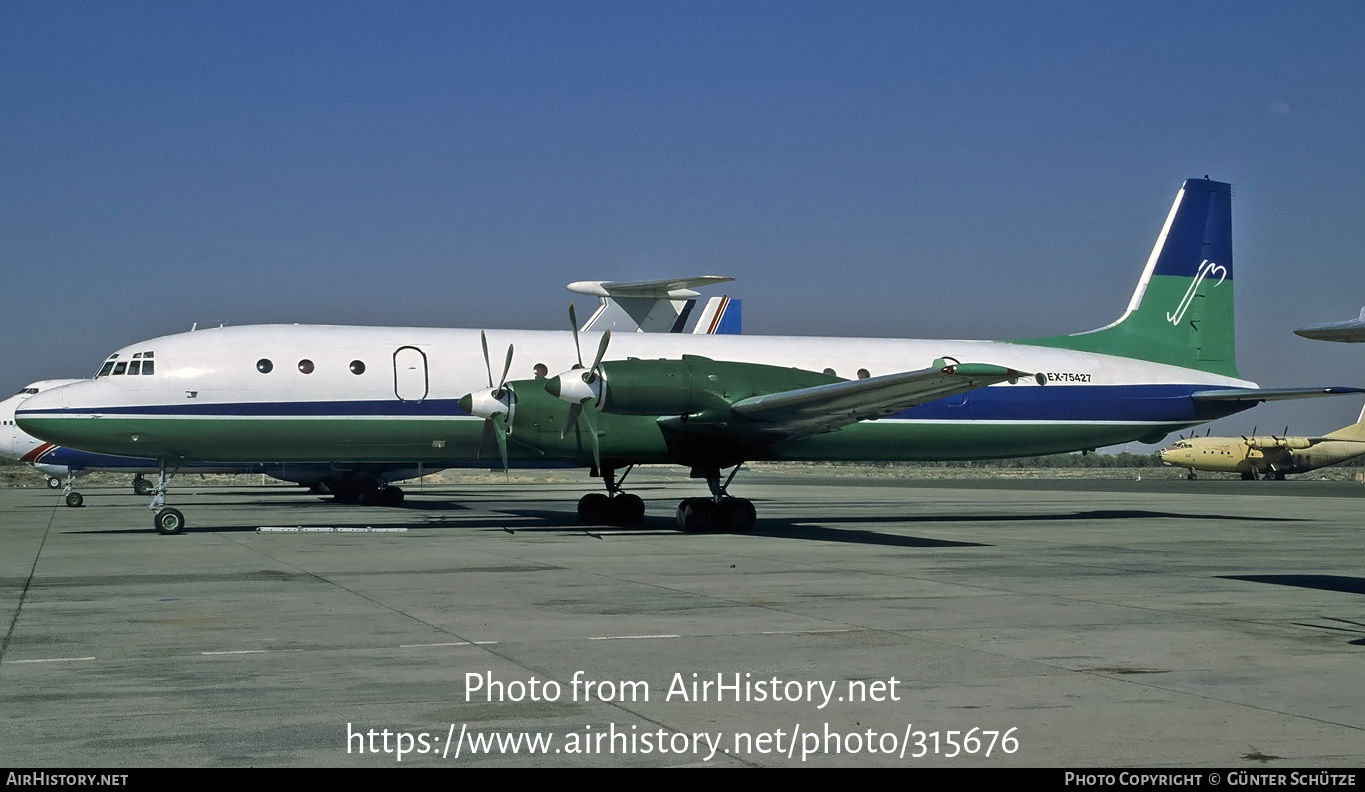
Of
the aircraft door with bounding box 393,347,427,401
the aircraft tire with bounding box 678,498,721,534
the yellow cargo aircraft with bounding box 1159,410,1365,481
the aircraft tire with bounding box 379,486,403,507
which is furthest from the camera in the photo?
the yellow cargo aircraft with bounding box 1159,410,1365,481

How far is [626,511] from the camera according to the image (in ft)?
83.3

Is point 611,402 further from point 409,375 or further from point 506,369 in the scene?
point 409,375

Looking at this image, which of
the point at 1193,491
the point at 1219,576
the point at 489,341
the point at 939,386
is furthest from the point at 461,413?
the point at 1193,491

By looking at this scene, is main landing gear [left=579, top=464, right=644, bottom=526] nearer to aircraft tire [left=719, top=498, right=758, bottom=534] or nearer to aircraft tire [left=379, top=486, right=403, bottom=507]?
aircraft tire [left=719, top=498, right=758, bottom=534]

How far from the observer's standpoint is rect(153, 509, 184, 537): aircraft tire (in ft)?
75.2

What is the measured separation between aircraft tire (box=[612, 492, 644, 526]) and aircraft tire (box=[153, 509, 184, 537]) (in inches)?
323

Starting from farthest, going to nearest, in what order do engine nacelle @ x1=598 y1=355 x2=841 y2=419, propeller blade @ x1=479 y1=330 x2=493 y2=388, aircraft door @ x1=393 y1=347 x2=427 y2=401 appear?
1. propeller blade @ x1=479 y1=330 x2=493 y2=388
2. aircraft door @ x1=393 y1=347 x2=427 y2=401
3. engine nacelle @ x1=598 y1=355 x2=841 y2=419

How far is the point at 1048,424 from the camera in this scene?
2812 cm

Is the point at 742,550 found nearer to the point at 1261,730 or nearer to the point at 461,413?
the point at 461,413

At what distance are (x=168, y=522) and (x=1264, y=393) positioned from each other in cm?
2301

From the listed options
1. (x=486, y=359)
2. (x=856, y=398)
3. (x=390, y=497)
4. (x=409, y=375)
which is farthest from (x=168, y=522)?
(x=390, y=497)

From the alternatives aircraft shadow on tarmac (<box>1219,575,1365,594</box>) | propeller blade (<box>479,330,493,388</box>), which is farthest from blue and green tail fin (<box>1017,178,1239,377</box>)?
aircraft shadow on tarmac (<box>1219,575,1365,594</box>)

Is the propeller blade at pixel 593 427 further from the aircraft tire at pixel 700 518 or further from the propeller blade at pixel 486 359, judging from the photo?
the propeller blade at pixel 486 359
